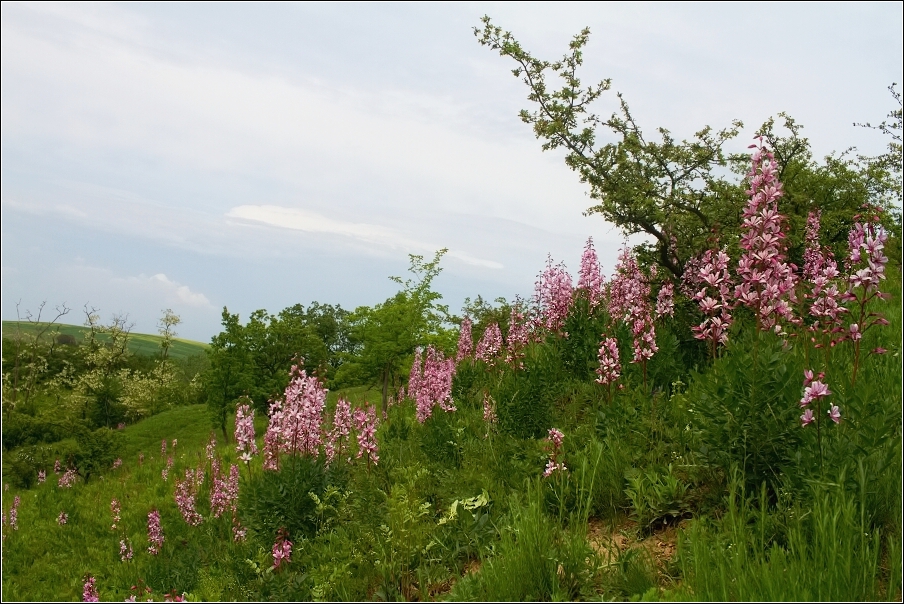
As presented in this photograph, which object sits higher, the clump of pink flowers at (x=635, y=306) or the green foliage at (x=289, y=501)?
the clump of pink flowers at (x=635, y=306)

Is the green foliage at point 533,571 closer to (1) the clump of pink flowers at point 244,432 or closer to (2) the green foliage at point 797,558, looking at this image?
(2) the green foliage at point 797,558

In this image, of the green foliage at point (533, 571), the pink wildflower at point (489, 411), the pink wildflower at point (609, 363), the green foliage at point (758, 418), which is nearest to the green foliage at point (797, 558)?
the green foliage at point (758, 418)

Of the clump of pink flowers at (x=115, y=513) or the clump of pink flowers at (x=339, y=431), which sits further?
the clump of pink flowers at (x=115, y=513)

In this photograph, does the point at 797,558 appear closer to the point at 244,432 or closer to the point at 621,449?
the point at 621,449

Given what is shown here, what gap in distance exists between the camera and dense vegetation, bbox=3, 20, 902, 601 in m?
3.79

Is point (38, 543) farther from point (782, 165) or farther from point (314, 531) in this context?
point (782, 165)

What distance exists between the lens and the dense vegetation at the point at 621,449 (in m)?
3.79

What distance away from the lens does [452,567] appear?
16.1ft

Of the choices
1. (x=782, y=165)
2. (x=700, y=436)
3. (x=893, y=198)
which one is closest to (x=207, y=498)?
(x=700, y=436)

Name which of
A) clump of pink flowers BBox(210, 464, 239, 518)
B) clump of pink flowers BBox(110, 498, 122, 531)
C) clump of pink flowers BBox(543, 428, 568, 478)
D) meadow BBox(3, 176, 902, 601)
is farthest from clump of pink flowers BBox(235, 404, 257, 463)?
clump of pink flowers BBox(110, 498, 122, 531)

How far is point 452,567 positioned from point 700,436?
7.32 feet

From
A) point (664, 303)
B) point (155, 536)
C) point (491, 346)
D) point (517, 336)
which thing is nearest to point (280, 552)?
point (664, 303)

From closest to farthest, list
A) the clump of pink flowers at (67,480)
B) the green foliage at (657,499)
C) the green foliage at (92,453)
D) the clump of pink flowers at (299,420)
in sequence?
1. the green foliage at (657,499)
2. the clump of pink flowers at (299,420)
3. the clump of pink flowers at (67,480)
4. the green foliage at (92,453)

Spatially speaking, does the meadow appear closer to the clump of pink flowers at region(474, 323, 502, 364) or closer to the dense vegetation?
the dense vegetation
